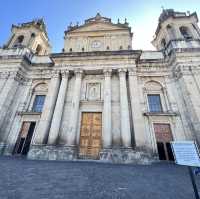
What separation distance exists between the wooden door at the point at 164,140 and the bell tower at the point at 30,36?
17.7m

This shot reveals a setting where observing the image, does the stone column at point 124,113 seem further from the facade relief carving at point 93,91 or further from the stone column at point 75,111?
the stone column at point 75,111

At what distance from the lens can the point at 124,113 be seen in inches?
477

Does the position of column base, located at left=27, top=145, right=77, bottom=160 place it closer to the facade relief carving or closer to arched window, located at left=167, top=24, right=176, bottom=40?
the facade relief carving

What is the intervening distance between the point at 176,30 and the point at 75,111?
15.8 meters

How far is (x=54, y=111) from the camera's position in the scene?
12.8m

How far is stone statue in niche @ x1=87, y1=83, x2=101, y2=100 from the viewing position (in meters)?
14.3

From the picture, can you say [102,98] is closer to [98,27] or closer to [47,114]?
[47,114]

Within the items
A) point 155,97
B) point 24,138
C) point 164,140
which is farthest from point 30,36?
point 164,140

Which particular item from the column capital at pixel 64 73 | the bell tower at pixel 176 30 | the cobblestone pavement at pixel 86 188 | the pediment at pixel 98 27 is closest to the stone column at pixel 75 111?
the column capital at pixel 64 73

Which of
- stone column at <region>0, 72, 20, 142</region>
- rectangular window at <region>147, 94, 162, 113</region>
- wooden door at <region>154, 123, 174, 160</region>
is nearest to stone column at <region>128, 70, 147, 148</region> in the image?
wooden door at <region>154, 123, 174, 160</region>

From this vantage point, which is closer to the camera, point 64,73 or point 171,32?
point 64,73

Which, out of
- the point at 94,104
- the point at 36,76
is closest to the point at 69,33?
the point at 36,76

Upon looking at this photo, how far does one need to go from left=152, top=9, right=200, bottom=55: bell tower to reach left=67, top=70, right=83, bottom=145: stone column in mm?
10187

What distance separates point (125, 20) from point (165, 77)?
9.96m
